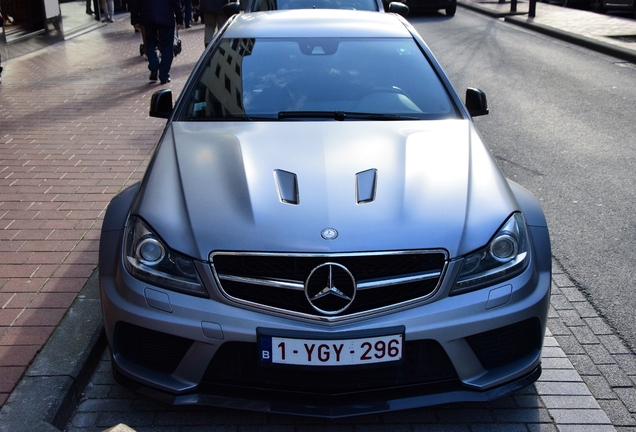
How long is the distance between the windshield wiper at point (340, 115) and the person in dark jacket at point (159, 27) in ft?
24.4

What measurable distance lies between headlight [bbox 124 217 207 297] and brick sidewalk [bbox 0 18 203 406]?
0.79 metres

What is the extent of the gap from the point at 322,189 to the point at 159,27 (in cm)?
867

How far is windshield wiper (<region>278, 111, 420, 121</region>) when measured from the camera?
3.93 m

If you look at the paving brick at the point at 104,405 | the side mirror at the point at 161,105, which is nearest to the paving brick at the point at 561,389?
the paving brick at the point at 104,405

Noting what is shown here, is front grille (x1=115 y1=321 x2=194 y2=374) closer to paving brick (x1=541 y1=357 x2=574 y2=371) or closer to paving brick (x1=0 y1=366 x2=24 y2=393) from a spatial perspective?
paving brick (x1=0 y1=366 x2=24 y2=393)

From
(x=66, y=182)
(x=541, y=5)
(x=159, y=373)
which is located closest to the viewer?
(x=159, y=373)

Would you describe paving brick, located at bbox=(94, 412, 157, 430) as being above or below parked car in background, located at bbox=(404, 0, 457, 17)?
above

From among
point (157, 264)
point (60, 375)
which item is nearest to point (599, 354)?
point (157, 264)

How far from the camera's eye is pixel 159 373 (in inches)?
114

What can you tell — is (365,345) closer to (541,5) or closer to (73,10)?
(73,10)

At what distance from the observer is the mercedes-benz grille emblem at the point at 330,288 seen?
9.00 ft

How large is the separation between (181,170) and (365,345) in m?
1.20

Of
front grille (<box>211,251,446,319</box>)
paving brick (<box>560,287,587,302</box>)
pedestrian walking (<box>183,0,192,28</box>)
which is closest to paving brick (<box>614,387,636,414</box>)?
paving brick (<box>560,287,587,302</box>)

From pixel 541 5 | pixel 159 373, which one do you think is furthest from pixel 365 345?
pixel 541 5
